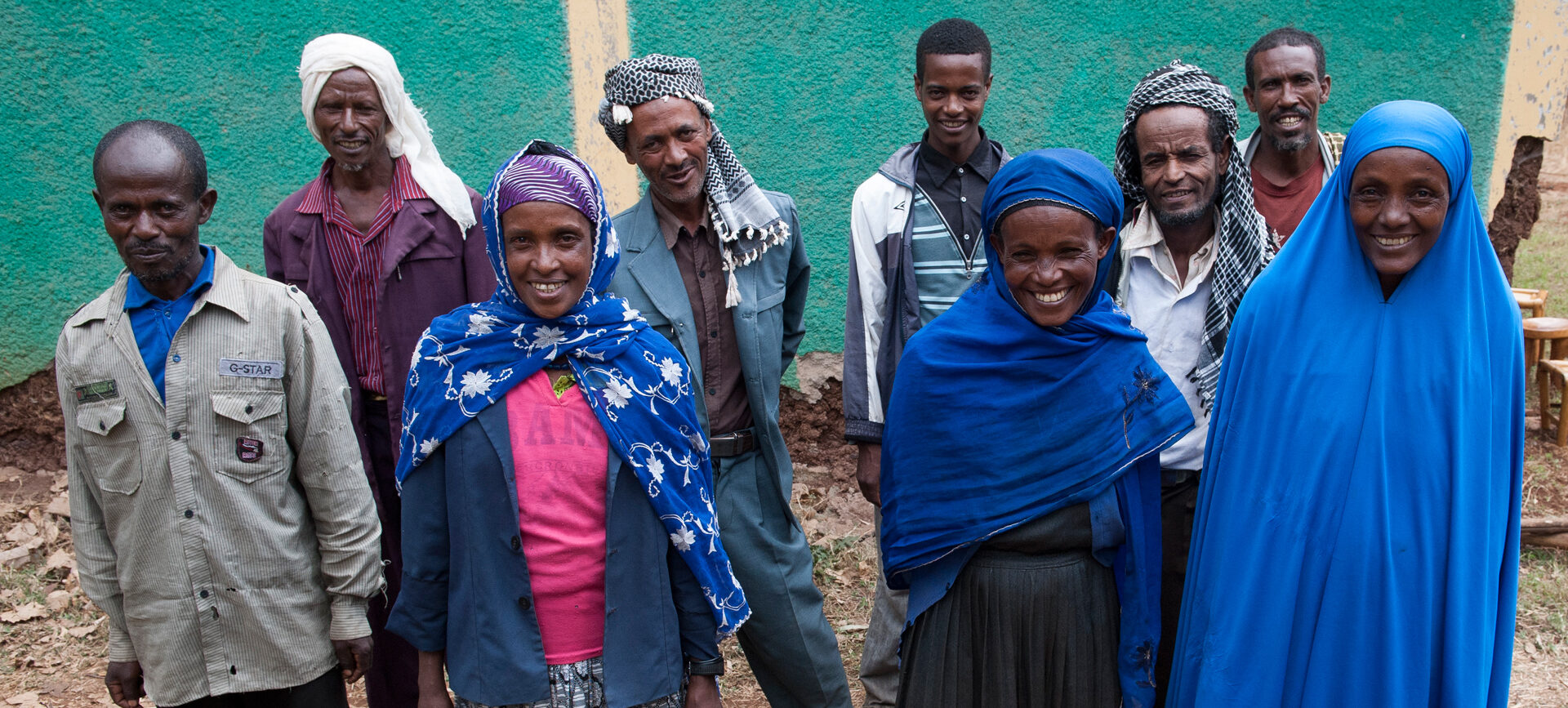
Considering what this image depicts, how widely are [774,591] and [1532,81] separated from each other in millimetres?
4168

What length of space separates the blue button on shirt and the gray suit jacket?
40.8 inches

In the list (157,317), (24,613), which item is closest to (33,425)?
(24,613)

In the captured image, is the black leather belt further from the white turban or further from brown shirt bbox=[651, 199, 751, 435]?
the white turban

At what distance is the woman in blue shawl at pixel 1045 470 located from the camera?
2277mm

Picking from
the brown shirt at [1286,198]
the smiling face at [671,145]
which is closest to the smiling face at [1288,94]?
the brown shirt at [1286,198]

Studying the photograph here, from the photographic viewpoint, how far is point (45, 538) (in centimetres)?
463

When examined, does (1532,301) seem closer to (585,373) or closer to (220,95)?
(585,373)

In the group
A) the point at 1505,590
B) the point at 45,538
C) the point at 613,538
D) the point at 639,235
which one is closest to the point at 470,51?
the point at 639,235

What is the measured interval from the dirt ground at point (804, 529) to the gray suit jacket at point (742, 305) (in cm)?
134

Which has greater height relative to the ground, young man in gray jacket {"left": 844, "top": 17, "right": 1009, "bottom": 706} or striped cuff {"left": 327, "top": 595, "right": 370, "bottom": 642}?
young man in gray jacket {"left": 844, "top": 17, "right": 1009, "bottom": 706}

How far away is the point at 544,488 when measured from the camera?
2.13m

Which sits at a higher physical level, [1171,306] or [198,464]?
[1171,306]

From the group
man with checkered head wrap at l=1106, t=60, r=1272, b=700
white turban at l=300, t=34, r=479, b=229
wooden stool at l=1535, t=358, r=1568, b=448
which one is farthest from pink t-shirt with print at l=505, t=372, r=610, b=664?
wooden stool at l=1535, t=358, r=1568, b=448

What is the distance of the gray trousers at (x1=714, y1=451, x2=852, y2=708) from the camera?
3.01 m
